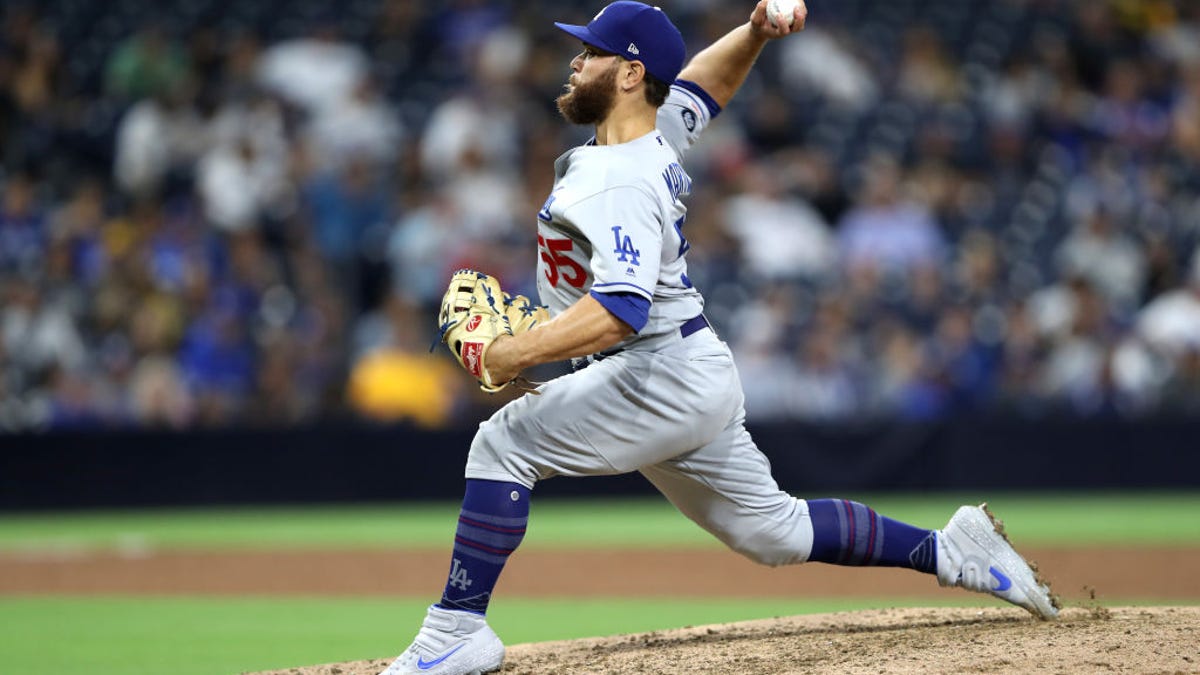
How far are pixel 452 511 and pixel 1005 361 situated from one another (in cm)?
430

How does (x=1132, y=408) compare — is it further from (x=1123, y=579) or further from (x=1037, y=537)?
(x=1123, y=579)

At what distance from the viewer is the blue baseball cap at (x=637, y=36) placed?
421cm

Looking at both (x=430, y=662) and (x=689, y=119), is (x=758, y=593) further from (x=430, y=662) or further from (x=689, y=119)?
(x=430, y=662)

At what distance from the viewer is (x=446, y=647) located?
4.21 meters

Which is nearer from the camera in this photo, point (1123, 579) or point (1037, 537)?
point (1123, 579)

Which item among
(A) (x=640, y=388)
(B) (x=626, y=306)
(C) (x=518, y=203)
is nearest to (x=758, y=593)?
(A) (x=640, y=388)

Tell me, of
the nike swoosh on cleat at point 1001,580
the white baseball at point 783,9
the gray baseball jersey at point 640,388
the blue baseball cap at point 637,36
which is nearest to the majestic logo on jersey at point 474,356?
the gray baseball jersey at point 640,388

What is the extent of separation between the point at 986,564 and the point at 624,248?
1604 mm

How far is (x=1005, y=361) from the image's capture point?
11070 mm

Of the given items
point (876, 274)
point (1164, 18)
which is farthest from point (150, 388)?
point (1164, 18)

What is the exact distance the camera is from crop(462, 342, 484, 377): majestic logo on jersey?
4105mm

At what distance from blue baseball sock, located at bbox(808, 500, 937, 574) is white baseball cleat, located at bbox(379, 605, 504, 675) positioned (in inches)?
41.0

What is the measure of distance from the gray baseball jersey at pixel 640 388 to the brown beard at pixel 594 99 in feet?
0.34

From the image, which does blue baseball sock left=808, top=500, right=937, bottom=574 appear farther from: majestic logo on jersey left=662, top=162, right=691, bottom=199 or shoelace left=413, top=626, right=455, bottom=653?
shoelace left=413, top=626, right=455, bottom=653
